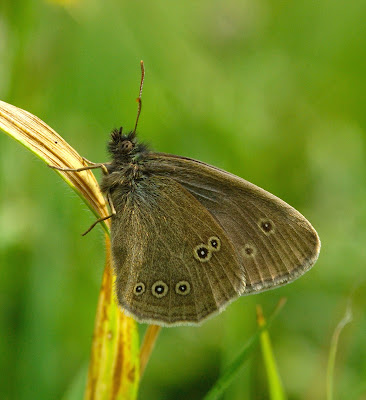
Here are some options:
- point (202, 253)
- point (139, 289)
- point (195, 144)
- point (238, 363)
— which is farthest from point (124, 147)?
point (195, 144)

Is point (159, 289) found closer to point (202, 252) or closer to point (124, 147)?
point (202, 252)

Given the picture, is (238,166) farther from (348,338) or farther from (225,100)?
(348,338)

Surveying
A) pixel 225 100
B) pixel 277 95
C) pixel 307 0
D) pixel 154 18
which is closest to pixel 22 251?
pixel 225 100

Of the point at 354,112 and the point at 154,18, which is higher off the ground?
the point at 154,18

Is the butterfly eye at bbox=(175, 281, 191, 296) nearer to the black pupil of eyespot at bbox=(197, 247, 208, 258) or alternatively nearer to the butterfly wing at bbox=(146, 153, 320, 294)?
the black pupil of eyespot at bbox=(197, 247, 208, 258)

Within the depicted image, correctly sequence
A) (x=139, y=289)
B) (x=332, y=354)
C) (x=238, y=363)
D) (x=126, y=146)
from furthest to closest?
(x=126, y=146), (x=139, y=289), (x=332, y=354), (x=238, y=363)

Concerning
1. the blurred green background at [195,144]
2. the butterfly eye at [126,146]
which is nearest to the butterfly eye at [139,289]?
the blurred green background at [195,144]

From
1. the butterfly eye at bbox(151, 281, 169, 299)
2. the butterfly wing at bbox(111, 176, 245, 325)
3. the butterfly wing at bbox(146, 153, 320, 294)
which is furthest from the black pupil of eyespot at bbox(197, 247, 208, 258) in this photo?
the butterfly eye at bbox(151, 281, 169, 299)
